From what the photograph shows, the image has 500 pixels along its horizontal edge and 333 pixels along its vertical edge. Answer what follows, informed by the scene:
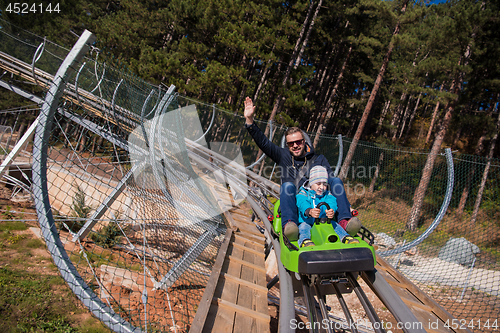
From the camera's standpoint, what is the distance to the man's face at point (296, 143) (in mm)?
2861

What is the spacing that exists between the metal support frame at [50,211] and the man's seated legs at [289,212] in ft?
4.11

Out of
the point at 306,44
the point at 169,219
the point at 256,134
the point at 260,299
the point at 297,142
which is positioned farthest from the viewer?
the point at 306,44

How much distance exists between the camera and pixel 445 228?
5.53 m

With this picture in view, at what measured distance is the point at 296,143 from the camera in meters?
2.88

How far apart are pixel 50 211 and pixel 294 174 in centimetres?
211

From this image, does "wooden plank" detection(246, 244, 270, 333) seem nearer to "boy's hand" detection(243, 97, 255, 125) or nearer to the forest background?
"boy's hand" detection(243, 97, 255, 125)

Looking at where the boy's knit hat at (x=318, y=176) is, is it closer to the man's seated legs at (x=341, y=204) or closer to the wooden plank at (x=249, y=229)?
the man's seated legs at (x=341, y=204)

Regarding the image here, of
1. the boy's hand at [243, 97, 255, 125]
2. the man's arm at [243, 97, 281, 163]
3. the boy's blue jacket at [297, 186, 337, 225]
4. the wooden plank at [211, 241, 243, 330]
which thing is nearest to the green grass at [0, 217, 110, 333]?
the wooden plank at [211, 241, 243, 330]

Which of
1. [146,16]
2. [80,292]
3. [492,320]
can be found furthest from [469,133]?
[80,292]

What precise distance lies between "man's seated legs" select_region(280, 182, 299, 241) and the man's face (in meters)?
0.47

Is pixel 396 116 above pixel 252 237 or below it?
above

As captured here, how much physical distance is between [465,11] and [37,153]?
1228cm

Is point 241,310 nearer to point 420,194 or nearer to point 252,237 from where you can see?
point 252,237

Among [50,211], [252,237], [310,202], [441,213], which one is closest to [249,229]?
[252,237]
